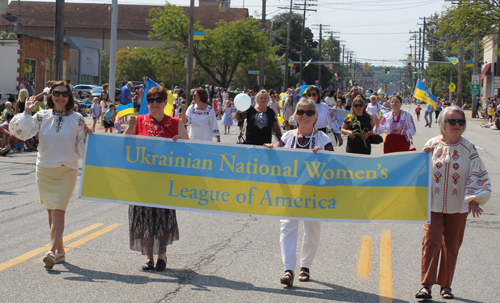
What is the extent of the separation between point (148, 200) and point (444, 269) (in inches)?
111

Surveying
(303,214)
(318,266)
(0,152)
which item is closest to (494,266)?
(318,266)

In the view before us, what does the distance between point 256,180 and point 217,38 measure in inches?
1872

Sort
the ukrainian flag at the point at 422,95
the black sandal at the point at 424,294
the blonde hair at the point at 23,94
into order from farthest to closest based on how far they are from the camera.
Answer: the blonde hair at the point at 23,94
the ukrainian flag at the point at 422,95
the black sandal at the point at 424,294

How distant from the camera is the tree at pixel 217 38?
50625mm

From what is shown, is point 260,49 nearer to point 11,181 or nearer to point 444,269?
point 11,181

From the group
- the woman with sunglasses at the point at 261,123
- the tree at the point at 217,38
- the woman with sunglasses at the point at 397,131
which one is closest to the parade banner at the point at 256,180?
the woman with sunglasses at the point at 261,123

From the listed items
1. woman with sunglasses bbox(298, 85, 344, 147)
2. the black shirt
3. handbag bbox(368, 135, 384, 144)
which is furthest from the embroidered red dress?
woman with sunglasses bbox(298, 85, 344, 147)

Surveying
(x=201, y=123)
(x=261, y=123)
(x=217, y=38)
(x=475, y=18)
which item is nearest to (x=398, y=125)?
(x=261, y=123)

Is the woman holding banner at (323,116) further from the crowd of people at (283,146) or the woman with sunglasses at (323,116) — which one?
the crowd of people at (283,146)

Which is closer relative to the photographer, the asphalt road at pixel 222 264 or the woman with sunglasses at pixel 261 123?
the asphalt road at pixel 222 264

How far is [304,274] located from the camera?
558 centimetres

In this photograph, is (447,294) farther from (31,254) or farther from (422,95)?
(422,95)

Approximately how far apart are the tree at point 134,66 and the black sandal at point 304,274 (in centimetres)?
6525

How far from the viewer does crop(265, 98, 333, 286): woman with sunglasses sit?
5395mm
